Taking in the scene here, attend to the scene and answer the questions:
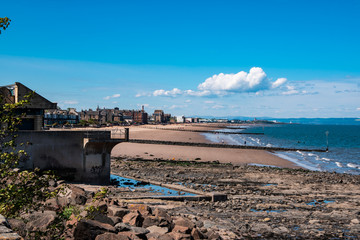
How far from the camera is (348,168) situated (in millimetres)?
47812

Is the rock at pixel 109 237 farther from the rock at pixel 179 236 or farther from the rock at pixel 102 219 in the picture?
the rock at pixel 179 236

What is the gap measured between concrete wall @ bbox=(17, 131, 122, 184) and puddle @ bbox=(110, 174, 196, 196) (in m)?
2.50

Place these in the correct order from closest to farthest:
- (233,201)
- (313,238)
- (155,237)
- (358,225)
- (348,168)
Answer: (155,237) → (313,238) → (358,225) → (233,201) → (348,168)

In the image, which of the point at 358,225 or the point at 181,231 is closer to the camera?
the point at 181,231

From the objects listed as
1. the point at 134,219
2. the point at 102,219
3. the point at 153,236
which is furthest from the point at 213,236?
the point at 102,219

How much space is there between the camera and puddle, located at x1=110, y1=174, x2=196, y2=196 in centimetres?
2511

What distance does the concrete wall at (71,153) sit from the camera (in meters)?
23.1

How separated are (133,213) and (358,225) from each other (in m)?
12.5

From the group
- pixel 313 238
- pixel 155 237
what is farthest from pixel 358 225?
pixel 155 237

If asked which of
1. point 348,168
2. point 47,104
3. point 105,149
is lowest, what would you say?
point 348,168

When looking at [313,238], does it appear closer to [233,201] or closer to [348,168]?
[233,201]

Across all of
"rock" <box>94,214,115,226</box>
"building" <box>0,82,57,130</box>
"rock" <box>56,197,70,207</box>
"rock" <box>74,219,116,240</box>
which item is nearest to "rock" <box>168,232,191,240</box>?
"rock" <box>94,214,115,226</box>

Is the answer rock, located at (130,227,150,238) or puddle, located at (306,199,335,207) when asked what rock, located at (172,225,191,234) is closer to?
rock, located at (130,227,150,238)

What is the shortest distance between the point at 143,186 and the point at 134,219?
1504cm
